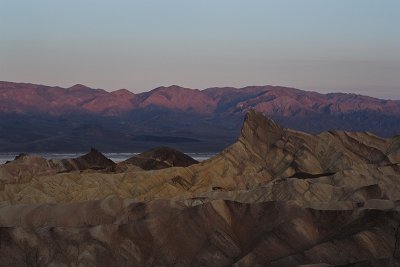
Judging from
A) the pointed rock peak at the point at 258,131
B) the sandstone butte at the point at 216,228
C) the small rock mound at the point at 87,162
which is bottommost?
the small rock mound at the point at 87,162

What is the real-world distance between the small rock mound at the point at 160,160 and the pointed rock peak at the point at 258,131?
1821cm

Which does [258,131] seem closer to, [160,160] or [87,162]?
[160,160]

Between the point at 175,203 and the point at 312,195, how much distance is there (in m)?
15.5

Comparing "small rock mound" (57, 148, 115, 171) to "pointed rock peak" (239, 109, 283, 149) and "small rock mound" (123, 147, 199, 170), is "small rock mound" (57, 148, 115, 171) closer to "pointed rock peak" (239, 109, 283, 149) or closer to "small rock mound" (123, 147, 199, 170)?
"small rock mound" (123, 147, 199, 170)

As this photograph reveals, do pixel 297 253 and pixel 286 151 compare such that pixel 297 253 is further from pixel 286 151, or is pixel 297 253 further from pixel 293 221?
pixel 286 151

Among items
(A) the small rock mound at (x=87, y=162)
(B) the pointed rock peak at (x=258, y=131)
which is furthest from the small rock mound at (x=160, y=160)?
(B) the pointed rock peak at (x=258, y=131)

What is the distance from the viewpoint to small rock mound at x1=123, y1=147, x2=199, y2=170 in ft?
349

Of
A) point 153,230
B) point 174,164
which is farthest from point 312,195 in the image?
point 174,164

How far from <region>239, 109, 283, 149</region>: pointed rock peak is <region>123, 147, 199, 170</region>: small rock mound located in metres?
18.2

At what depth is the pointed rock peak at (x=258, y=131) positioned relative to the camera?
90.6m

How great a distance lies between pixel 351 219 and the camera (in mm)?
49188

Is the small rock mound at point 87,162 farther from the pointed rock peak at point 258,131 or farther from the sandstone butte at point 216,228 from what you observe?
the sandstone butte at point 216,228

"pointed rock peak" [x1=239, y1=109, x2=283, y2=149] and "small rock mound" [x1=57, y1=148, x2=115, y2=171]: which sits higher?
"pointed rock peak" [x1=239, y1=109, x2=283, y2=149]

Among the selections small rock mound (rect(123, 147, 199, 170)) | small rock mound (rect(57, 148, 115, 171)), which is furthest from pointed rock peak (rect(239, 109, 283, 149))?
small rock mound (rect(57, 148, 115, 171))
